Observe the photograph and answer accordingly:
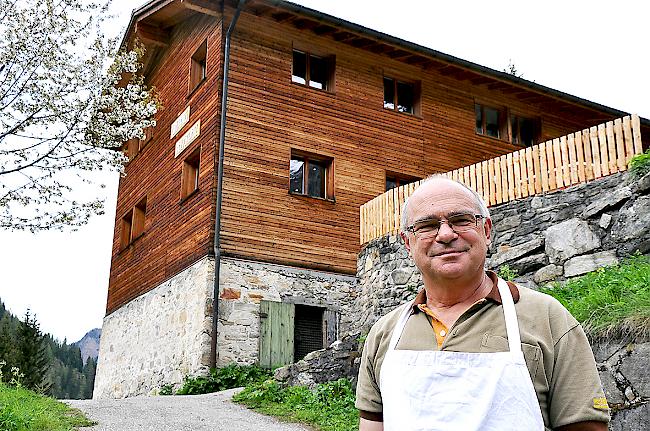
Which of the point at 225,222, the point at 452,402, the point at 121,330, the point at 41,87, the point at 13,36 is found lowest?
the point at 452,402

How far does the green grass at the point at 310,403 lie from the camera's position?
28.6 ft

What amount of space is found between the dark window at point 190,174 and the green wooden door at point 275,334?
11.5ft

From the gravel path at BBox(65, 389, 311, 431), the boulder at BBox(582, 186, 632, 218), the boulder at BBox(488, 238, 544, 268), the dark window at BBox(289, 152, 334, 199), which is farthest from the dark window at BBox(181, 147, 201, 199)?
the boulder at BBox(582, 186, 632, 218)

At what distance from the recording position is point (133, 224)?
61.0 feet

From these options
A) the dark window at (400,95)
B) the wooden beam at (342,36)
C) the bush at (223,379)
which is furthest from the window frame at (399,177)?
the bush at (223,379)

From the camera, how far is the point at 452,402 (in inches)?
87.1

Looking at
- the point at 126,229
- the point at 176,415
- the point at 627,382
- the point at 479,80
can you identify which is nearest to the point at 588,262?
the point at 627,382

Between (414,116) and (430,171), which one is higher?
(414,116)

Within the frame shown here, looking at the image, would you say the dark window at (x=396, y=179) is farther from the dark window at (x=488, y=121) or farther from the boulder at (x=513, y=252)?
the boulder at (x=513, y=252)

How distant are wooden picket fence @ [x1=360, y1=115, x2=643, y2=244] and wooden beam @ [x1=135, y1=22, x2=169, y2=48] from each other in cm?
1040

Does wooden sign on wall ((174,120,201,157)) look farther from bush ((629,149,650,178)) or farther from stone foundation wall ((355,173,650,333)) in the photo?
bush ((629,149,650,178))

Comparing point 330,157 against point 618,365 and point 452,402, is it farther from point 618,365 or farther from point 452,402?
point 452,402

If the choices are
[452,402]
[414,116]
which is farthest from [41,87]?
[452,402]

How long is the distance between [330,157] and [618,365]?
34.6 ft
